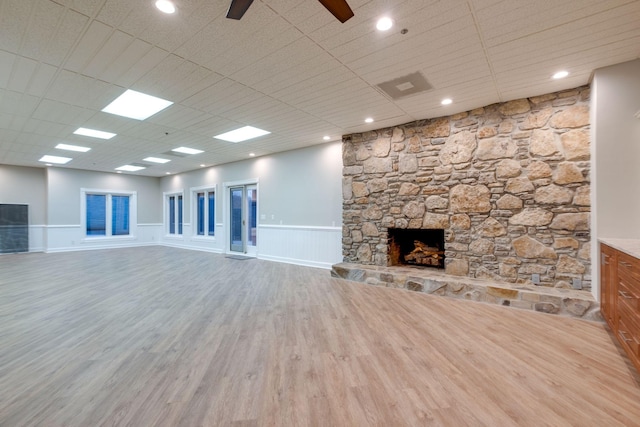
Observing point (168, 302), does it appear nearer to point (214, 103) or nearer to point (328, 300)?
point (328, 300)

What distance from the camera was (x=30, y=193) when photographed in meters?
8.80

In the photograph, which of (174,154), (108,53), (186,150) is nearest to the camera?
(108,53)

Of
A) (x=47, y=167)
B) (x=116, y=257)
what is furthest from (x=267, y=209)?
(x=47, y=167)

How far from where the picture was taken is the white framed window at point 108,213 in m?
9.66

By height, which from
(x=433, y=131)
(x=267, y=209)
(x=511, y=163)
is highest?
(x=433, y=131)

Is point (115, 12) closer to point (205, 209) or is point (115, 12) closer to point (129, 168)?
point (205, 209)

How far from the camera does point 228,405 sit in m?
1.76

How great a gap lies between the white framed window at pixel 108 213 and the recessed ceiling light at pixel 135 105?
7344 millimetres

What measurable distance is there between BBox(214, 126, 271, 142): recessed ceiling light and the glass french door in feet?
6.70

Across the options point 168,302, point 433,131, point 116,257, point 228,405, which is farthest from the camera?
point 116,257

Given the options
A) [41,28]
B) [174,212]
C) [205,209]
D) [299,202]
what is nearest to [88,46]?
[41,28]

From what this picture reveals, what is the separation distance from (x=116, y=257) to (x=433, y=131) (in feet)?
29.3

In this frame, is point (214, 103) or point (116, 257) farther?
point (116, 257)

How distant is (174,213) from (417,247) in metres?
9.52
